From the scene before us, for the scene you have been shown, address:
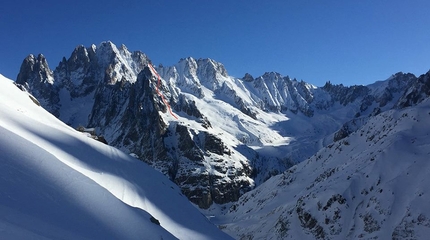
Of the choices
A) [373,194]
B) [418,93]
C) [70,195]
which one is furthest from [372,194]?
[418,93]

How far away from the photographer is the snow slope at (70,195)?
47.3 ft

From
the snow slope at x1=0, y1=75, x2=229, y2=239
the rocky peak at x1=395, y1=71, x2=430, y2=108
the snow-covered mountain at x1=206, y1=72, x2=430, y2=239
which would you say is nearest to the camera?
the snow slope at x1=0, y1=75, x2=229, y2=239

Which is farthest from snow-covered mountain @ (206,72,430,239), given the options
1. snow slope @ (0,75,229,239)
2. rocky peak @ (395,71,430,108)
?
rocky peak @ (395,71,430,108)

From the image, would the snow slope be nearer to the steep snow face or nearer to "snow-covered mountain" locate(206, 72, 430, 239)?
the steep snow face

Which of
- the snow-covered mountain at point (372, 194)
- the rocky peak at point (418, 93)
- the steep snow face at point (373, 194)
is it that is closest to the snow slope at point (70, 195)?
the steep snow face at point (373, 194)

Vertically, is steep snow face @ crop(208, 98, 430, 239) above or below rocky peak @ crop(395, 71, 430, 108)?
below

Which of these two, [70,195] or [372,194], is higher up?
[70,195]

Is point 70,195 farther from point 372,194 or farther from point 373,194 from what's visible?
point 372,194

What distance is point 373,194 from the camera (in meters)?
42.0

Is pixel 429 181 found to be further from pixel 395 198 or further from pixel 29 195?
Answer: pixel 29 195

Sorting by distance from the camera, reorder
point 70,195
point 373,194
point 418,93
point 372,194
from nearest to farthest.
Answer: point 70,195 → point 373,194 → point 372,194 → point 418,93

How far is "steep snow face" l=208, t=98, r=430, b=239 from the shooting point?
36.6 meters

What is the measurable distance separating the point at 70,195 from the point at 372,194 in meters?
37.2

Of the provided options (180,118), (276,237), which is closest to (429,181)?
(276,237)
